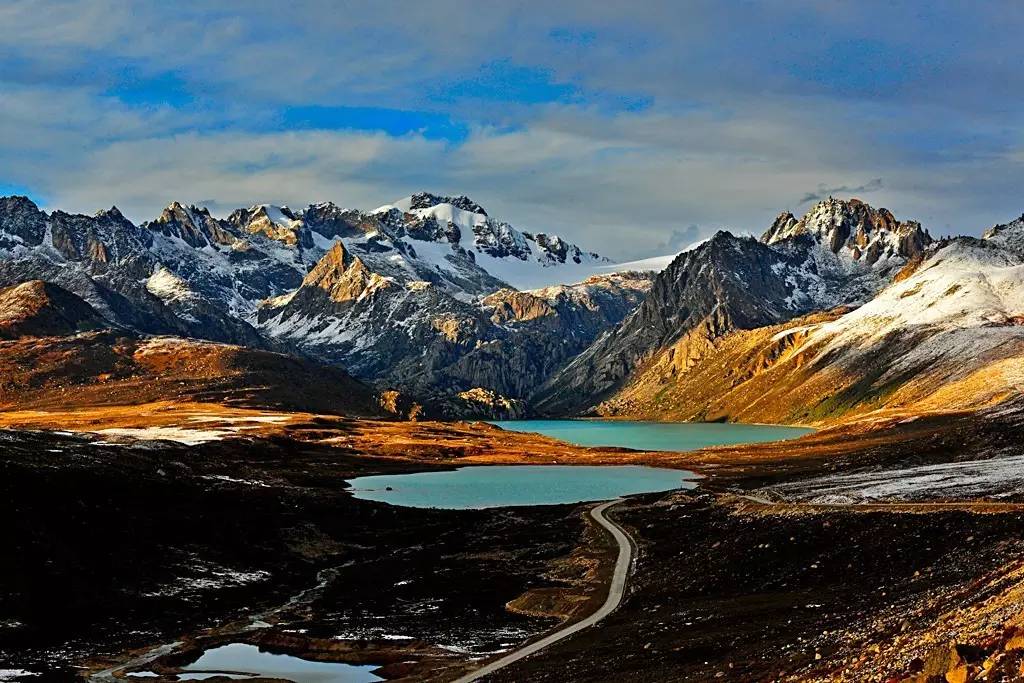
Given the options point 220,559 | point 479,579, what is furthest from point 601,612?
point 220,559

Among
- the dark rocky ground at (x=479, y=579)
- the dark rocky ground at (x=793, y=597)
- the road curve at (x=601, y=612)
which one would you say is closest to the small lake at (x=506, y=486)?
the dark rocky ground at (x=479, y=579)

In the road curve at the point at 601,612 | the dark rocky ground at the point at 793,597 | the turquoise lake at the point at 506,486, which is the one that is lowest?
the turquoise lake at the point at 506,486

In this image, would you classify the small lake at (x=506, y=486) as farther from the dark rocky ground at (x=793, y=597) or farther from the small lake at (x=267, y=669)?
the small lake at (x=267, y=669)

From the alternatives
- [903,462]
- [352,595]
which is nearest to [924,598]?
[352,595]

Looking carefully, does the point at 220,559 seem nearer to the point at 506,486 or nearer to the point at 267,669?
the point at 267,669

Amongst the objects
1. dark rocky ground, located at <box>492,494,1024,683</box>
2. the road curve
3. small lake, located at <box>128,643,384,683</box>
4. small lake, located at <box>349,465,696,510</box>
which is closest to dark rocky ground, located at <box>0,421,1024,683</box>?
dark rocky ground, located at <box>492,494,1024,683</box>
